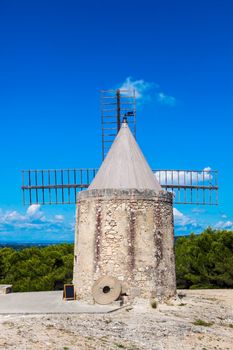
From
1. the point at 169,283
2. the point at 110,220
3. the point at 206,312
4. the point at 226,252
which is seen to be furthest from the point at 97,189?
the point at 226,252

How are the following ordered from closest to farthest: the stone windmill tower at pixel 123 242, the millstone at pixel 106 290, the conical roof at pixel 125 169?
the millstone at pixel 106 290
the stone windmill tower at pixel 123 242
the conical roof at pixel 125 169

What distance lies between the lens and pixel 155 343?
13.3m

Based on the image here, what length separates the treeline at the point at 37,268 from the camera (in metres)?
28.2

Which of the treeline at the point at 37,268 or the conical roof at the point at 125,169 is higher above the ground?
the conical roof at the point at 125,169

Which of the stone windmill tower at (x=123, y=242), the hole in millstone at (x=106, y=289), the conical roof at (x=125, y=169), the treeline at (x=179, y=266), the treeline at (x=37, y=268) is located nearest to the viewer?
the hole in millstone at (x=106, y=289)

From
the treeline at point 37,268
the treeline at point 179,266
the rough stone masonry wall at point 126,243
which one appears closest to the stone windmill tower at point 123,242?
the rough stone masonry wall at point 126,243

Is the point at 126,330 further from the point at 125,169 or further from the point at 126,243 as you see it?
the point at 125,169

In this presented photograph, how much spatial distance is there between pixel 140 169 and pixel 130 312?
5.65 metres

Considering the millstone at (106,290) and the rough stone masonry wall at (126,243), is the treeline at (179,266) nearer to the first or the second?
the rough stone masonry wall at (126,243)

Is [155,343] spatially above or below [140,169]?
below

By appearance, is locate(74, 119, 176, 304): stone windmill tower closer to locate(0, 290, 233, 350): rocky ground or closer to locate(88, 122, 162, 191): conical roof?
locate(88, 122, 162, 191): conical roof

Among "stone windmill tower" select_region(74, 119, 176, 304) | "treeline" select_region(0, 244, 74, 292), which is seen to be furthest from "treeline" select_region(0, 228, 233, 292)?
"stone windmill tower" select_region(74, 119, 176, 304)

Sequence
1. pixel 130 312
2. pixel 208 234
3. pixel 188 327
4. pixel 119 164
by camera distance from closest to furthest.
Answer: pixel 188 327
pixel 130 312
pixel 119 164
pixel 208 234

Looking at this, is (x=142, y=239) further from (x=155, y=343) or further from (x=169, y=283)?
(x=155, y=343)
